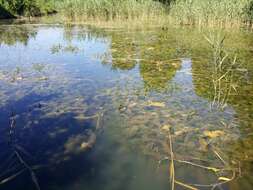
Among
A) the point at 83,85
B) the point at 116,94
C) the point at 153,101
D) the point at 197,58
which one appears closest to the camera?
the point at 153,101

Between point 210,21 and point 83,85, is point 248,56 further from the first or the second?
point 210,21

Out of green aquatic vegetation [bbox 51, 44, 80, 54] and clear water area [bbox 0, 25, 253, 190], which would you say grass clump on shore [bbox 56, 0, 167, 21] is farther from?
clear water area [bbox 0, 25, 253, 190]

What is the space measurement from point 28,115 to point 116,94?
86.2 inches

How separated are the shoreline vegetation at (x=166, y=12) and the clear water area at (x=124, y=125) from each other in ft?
37.3

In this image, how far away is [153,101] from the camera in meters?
6.95

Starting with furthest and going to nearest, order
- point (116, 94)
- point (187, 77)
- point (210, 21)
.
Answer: point (210, 21)
point (187, 77)
point (116, 94)

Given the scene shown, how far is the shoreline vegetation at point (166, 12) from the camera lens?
2128cm

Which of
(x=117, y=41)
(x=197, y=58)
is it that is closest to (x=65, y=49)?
(x=117, y=41)

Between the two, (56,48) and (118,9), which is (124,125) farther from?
(118,9)

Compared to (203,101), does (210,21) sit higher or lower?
higher

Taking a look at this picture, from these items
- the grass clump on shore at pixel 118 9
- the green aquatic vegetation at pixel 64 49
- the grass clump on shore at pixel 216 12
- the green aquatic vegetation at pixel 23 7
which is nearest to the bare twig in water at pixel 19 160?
the green aquatic vegetation at pixel 64 49

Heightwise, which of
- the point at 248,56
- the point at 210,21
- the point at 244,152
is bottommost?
the point at 244,152

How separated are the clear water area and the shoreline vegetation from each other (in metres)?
11.4

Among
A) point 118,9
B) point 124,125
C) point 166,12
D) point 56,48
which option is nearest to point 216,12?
point 166,12
